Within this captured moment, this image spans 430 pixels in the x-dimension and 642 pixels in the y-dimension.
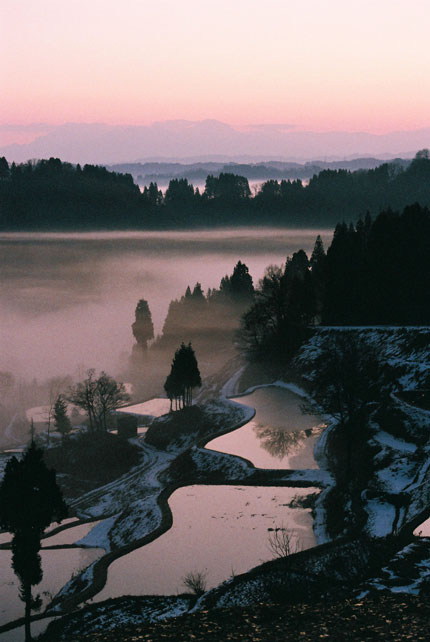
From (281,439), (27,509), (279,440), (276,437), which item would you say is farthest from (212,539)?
(276,437)

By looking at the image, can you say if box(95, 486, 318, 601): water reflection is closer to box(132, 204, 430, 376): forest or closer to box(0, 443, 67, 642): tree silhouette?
box(0, 443, 67, 642): tree silhouette

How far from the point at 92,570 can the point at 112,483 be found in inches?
1362

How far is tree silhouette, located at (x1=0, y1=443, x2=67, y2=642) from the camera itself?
32281mm

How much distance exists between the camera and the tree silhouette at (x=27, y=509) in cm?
3228

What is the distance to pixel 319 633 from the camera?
20062 mm

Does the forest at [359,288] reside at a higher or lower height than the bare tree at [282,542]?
higher

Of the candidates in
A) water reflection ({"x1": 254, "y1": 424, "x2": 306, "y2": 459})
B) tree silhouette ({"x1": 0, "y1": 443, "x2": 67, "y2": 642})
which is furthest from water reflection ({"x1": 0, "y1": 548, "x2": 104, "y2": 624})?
water reflection ({"x1": 254, "y1": 424, "x2": 306, "y2": 459})

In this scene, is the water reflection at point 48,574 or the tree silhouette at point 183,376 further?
the tree silhouette at point 183,376

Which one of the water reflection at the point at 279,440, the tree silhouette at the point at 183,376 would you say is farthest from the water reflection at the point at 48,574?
the tree silhouette at the point at 183,376

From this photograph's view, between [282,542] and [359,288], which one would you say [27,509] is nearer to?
[282,542]

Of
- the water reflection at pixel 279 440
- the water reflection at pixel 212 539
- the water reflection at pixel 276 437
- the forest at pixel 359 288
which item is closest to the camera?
the water reflection at pixel 212 539

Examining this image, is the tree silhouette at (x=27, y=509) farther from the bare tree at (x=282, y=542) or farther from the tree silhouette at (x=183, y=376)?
the tree silhouette at (x=183, y=376)

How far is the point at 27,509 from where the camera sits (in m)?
32.5

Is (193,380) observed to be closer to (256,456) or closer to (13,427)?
(256,456)
